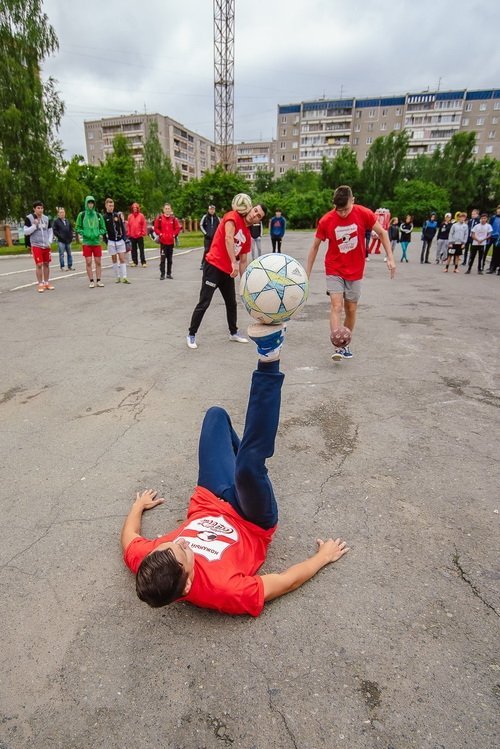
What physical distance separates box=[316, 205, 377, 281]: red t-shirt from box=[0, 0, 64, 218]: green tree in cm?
2435

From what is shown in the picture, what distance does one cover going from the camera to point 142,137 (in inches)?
4112

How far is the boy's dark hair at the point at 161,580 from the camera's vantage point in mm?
1789

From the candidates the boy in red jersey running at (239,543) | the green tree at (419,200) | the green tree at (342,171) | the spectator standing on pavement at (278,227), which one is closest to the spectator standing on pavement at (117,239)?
the spectator standing on pavement at (278,227)

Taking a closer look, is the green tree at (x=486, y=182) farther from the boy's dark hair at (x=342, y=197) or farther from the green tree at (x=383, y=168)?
the boy's dark hair at (x=342, y=197)

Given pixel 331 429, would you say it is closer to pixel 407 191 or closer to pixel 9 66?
pixel 9 66

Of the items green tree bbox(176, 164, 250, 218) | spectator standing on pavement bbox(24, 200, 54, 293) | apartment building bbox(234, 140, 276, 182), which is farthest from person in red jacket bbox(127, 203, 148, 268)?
apartment building bbox(234, 140, 276, 182)

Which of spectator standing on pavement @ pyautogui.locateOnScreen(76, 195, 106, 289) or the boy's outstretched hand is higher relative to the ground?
spectator standing on pavement @ pyautogui.locateOnScreen(76, 195, 106, 289)

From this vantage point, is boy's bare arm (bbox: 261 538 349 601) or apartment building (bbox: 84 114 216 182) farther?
apartment building (bbox: 84 114 216 182)

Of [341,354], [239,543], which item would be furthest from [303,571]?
[341,354]

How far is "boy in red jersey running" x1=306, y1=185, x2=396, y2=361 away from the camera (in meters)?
5.39

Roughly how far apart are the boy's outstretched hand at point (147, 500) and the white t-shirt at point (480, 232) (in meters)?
15.4

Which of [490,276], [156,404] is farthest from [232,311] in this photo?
[490,276]

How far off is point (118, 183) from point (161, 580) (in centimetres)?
3986

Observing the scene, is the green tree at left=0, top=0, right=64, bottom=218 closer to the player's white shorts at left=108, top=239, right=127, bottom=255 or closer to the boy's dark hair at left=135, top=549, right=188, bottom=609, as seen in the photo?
the player's white shorts at left=108, top=239, right=127, bottom=255
